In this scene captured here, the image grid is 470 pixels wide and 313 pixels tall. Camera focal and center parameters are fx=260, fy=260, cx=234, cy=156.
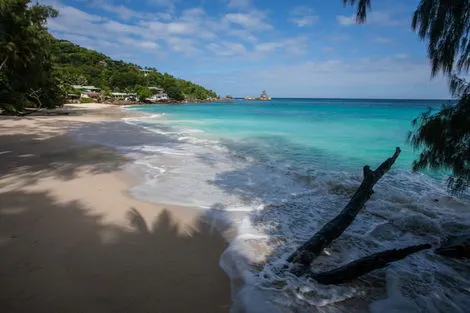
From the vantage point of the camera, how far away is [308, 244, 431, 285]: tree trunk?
2826 mm

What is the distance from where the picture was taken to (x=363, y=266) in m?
2.87

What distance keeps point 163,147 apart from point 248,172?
5299 mm

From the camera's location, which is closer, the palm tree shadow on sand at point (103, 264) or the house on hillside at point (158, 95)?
the palm tree shadow on sand at point (103, 264)

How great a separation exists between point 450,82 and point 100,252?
4.90 meters

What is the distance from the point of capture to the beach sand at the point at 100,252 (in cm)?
265

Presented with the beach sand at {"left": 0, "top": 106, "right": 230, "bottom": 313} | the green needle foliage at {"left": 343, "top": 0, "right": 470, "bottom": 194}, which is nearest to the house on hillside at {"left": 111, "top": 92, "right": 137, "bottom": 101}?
the beach sand at {"left": 0, "top": 106, "right": 230, "bottom": 313}

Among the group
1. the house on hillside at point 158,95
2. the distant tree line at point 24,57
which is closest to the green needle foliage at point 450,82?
the distant tree line at point 24,57

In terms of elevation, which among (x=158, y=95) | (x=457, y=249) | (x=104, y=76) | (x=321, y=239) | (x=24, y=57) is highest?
(x=104, y=76)

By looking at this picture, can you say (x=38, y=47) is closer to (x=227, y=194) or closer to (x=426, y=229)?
(x=227, y=194)

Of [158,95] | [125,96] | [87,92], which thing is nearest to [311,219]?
[87,92]

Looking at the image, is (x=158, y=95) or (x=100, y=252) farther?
(x=158, y=95)

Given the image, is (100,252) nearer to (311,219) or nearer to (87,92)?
(311,219)

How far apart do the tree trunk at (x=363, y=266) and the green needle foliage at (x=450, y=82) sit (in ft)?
3.95

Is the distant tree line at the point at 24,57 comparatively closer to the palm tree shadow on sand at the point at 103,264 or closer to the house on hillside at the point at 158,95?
the palm tree shadow on sand at the point at 103,264
